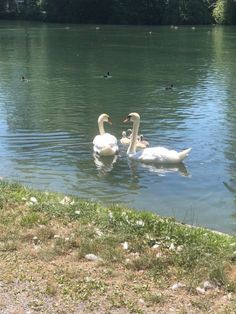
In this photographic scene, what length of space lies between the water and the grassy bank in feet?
8.51

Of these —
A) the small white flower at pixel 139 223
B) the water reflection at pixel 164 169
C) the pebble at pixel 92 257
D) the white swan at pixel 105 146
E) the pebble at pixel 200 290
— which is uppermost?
the small white flower at pixel 139 223

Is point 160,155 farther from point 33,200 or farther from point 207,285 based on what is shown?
point 207,285

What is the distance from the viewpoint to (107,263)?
19.9 ft

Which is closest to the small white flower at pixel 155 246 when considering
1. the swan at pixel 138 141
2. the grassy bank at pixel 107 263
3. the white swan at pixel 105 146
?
the grassy bank at pixel 107 263

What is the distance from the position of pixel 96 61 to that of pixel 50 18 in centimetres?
6090

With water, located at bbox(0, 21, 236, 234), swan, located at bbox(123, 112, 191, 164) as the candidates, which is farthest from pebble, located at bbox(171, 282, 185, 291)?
swan, located at bbox(123, 112, 191, 164)

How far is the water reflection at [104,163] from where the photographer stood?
12.9m

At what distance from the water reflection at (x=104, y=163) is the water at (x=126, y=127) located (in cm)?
3

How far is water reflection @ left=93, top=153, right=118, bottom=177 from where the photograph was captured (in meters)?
12.9

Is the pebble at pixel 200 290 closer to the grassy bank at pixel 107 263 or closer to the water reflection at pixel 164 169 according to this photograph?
the grassy bank at pixel 107 263

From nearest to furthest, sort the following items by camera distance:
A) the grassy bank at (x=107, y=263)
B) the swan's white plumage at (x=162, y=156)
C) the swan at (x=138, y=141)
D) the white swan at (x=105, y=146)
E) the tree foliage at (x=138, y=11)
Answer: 1. the grassy bank at (x=107, y=263)
2. the swan's white plumage at (x=162, y=156)
3. the white swan at (x=105, y=146)
4. the swan at (x=138, y=141)
5. the tree foliage at (x=138, y=11)

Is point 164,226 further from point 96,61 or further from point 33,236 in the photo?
point 96,61

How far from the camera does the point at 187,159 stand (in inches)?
544

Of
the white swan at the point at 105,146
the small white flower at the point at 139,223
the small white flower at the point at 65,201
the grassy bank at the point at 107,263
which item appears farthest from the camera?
the white swan at the point at 105,146
